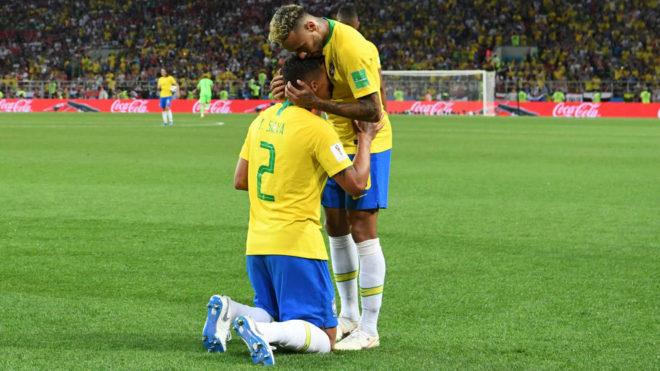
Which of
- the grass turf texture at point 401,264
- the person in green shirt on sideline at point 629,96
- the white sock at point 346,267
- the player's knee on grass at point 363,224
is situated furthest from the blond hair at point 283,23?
the person in green shirt on sideline at point 629,96

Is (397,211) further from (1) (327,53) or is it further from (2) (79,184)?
(1) (327,53)

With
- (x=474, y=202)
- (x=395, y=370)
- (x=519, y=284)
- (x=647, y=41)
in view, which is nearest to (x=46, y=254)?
(x=519, y=284)

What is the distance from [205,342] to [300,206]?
88 cm

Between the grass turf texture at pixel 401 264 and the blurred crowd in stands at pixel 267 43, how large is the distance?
31.5m

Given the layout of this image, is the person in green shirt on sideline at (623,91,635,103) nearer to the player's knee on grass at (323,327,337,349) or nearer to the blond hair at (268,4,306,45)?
the player's knee on grass at (323,327,337,349)

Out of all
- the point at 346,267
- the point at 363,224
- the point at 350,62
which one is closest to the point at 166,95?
the point at 346,267

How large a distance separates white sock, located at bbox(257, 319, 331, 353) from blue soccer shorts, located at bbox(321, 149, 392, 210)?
0.92 meters

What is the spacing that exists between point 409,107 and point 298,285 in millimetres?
44686

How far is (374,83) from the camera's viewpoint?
234 inches

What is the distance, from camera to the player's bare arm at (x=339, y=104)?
18.2 feet

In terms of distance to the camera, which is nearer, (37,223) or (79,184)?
(37,223)

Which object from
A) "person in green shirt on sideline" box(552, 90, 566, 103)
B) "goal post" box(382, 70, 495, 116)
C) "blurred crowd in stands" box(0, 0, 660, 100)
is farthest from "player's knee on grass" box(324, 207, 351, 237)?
"person in green shirt on sideline" box(552, 90, 566, 103)

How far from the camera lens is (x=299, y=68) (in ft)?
18.6

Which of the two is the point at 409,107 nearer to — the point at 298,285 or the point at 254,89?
the point at 254,89
